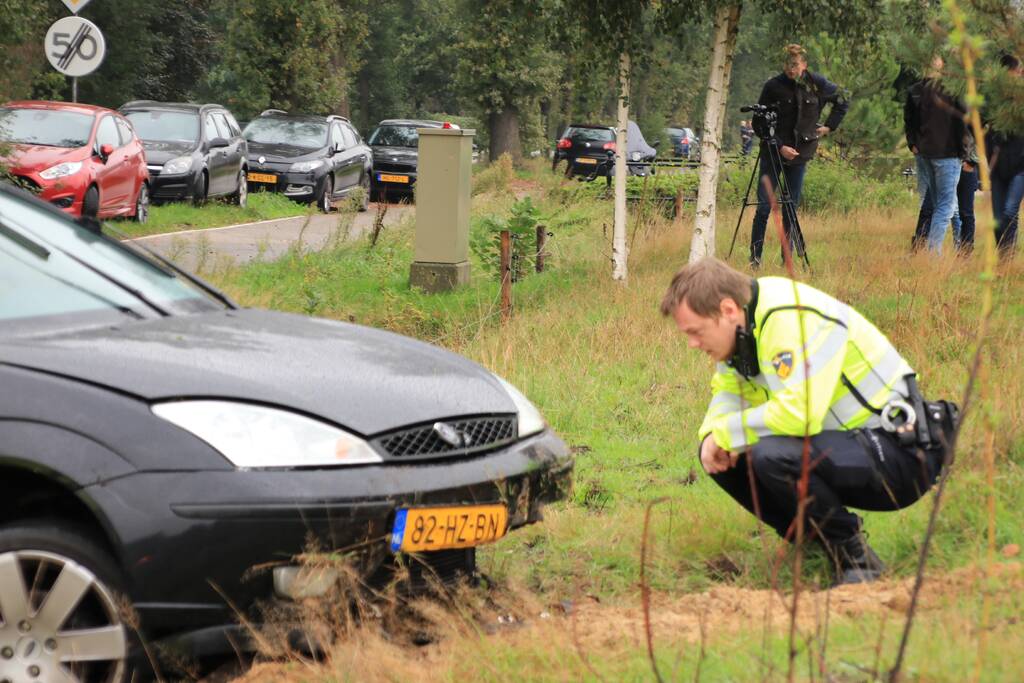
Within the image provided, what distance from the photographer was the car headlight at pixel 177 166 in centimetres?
1994

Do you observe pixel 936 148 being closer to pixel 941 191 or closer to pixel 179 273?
pixel 941 191

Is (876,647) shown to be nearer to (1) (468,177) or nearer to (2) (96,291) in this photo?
(2) (96,291)

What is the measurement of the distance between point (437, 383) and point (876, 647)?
1.70 meters

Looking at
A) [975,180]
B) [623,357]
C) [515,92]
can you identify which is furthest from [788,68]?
[515,92]

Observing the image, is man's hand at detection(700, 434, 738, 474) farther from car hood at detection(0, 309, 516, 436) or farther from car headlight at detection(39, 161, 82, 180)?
car headlight at detection(39, 161, 82, 180)

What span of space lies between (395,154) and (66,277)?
2529cm

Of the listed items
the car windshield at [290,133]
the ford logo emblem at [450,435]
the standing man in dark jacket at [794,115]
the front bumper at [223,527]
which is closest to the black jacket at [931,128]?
the standing man in dark jacket at [794,115]

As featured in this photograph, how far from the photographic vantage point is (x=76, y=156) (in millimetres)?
15789

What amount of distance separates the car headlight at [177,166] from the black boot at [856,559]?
55.3 ft

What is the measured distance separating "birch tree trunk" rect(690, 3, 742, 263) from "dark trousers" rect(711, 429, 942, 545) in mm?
7719

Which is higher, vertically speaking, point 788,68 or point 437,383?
point 788,68

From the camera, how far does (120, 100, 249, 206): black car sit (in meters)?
20.1

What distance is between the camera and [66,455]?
3461 millimetres

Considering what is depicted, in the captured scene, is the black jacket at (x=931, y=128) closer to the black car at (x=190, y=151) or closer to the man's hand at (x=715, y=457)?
the man's hand at (x=715, y=457)
